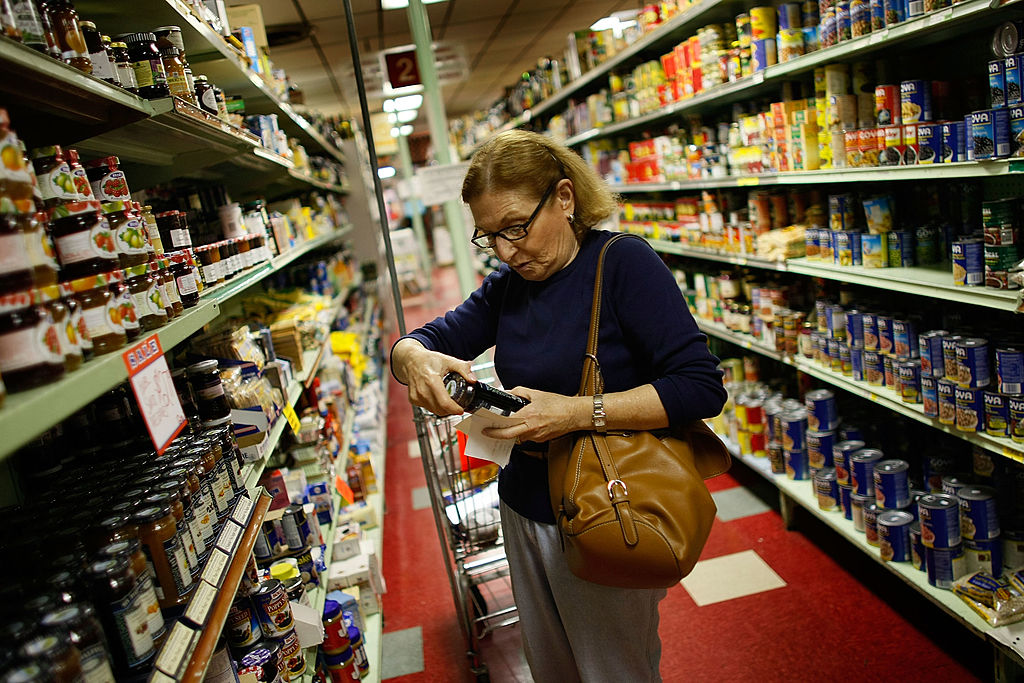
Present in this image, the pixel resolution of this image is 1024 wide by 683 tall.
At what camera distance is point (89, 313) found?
3.64 ft

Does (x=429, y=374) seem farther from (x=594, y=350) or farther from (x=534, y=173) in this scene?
(x=534, y=173)

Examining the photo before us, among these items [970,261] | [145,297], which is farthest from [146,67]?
[970,261]

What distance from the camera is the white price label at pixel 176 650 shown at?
1143 millimetres

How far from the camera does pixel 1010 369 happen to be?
6.76ft

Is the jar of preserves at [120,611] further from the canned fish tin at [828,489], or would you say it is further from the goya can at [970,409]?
the canned fish tin at [828,489]

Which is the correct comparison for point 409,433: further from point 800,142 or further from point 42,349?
point 42,349

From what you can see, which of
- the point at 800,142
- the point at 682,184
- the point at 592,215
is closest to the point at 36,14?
the point at 592,215

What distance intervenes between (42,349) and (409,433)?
5.30 metres

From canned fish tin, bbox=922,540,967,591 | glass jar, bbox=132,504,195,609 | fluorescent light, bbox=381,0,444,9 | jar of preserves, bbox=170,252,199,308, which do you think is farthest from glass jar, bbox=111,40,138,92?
fluorescent light, bbox=381,0,444,9

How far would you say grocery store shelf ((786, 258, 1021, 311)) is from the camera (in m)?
2.01

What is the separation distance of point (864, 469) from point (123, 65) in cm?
278

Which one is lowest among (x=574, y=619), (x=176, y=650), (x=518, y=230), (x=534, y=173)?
(x=574, y=619)

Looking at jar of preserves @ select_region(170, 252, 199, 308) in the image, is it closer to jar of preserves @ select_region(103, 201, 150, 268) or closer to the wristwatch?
jar of preserves @ select_region(103, 201, 150, 268)

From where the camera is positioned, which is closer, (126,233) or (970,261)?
(126,233)
